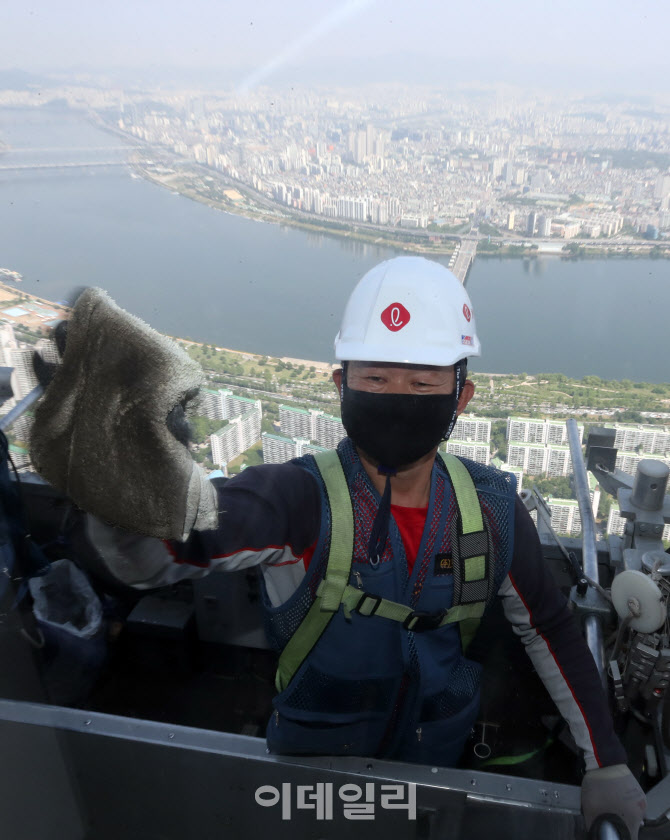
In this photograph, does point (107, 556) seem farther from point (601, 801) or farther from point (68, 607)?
point (68, 607)

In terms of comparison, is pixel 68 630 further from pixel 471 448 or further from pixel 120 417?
pixel 471 448

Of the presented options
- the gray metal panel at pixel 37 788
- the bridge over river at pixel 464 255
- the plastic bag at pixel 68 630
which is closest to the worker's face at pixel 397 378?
the gray metal panel at pixel 37 788

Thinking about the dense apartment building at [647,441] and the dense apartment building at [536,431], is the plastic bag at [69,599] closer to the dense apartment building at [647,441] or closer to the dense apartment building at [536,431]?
the dense apartment building at [536,431]

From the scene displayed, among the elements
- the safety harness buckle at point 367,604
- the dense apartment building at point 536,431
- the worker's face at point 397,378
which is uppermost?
the worker's face at point 397,378

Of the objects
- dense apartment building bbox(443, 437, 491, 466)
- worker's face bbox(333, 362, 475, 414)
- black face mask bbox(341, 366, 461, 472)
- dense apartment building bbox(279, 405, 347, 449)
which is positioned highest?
worker's face bbox(333, 362, 475, 414)

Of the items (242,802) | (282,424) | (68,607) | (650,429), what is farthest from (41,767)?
(650,429)

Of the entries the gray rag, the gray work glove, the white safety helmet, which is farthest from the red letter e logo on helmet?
the gray work glove

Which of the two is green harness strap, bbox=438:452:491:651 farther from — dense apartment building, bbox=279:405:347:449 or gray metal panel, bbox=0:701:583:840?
dense apartment building, bbox=279:405:347:449
